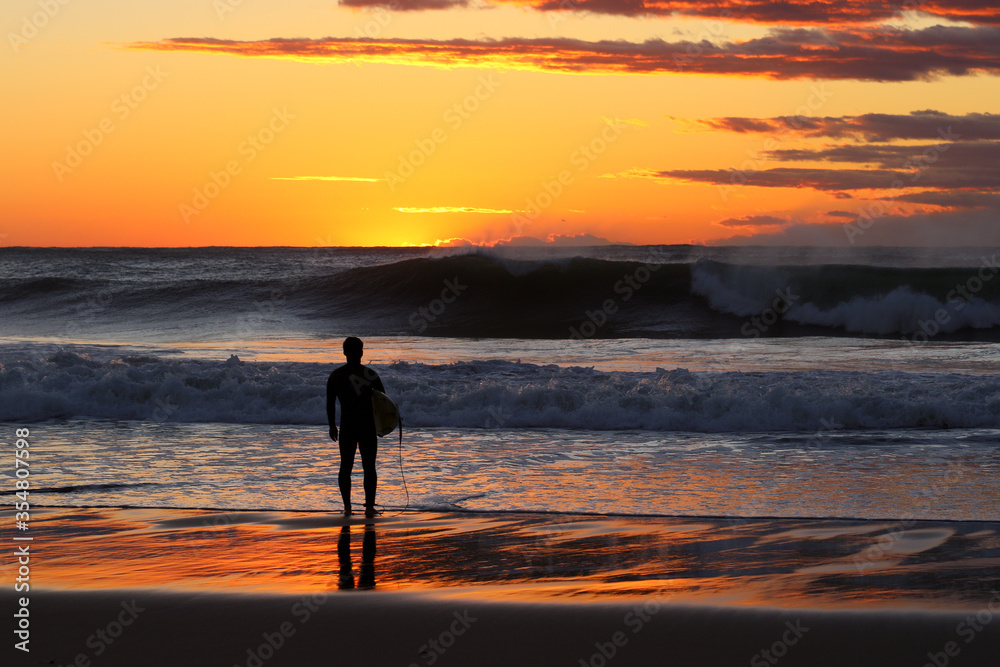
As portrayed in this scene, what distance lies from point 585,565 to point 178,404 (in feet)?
32.8

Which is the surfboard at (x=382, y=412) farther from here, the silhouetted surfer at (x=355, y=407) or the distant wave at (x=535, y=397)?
the distant wave at (x=535, y=397)

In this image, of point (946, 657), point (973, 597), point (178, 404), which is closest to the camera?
point (946, 657)

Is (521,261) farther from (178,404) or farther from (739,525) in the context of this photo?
(739,525)

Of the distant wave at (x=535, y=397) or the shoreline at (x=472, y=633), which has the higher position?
the distant wave at (x=535, y=397)

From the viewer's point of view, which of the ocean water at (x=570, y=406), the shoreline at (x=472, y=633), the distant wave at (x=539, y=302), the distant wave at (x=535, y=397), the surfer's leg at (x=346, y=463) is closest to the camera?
the shoreline at (x=472, y=633)

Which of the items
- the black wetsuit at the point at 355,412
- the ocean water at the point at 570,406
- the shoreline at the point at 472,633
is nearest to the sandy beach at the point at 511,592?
the shoreline at the point at 472,633

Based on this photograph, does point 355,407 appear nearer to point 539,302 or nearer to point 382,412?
point 382,412

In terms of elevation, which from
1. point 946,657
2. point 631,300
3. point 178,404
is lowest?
point 946,657

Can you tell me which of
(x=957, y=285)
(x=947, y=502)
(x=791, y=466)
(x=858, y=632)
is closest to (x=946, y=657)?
(x=858, y=632)

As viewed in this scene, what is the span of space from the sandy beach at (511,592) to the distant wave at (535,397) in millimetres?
6040

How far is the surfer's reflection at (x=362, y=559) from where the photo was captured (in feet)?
17.8

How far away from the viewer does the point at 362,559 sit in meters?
6.05

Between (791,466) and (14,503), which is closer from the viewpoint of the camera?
(14,503)

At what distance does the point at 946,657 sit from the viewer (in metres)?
4.21
